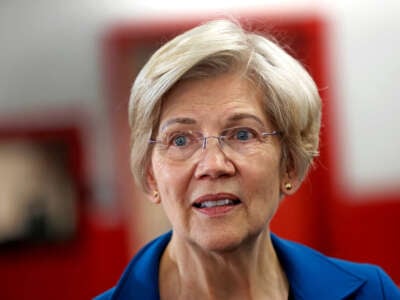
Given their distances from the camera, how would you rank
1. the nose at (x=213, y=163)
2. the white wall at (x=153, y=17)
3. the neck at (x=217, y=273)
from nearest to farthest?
the nose at (x=213, y=163)
the neck at (x=217, y=273)
the white wall at (x=153, y=17)

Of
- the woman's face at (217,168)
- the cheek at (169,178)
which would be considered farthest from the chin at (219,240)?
the cheek at (169,178)

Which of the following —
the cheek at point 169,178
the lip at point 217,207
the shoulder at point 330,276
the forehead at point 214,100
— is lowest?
the shoulder at point 330,276

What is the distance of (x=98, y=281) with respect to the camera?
4141 mm

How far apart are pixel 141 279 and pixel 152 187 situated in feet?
0.69

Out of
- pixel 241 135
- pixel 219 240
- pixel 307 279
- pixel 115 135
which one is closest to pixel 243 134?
pixel 241 135

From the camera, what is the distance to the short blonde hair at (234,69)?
157cm

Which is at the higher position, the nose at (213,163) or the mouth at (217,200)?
the nose at (213,163)

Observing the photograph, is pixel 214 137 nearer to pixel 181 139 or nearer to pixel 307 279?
pixel 181 139

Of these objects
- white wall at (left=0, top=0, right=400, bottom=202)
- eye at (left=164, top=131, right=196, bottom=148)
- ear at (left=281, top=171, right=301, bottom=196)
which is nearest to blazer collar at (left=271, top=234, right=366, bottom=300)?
ear at (left=281, top=171, right=301, bottom=196)

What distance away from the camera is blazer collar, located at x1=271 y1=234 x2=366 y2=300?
172cm

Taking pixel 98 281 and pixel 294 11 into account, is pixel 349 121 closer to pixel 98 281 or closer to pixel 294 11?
pixel 294 11

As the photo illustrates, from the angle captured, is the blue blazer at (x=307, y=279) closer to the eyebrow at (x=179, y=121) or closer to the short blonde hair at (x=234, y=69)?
the short blonde hair at (x=234, y=69)

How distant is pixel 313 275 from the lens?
177 cm

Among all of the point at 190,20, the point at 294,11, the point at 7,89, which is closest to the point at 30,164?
the point at 7,89
